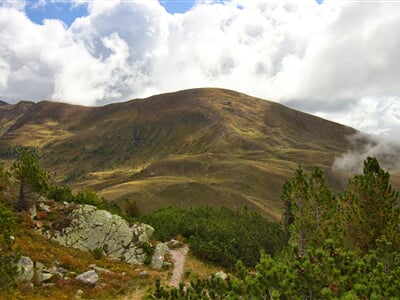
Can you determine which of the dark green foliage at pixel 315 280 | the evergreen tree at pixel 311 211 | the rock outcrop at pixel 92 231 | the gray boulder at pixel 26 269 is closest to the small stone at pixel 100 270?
the rock outcrop at pixel 92 231

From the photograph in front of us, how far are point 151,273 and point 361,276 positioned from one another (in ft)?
80.2

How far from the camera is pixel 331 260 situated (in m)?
10.0

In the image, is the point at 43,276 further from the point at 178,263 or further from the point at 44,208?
the point at 178,263

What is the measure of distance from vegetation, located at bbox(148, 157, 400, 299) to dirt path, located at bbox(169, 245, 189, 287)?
3753 millimetres

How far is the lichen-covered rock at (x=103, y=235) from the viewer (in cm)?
3494

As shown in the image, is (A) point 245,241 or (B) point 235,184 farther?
(B) point 235,184

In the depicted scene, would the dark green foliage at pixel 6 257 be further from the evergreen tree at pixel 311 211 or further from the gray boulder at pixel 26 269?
the evergreen tree at pixel 311 211

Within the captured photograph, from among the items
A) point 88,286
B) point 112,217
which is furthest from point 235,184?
point 88,286

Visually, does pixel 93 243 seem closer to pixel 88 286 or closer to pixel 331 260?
pixel 88 286

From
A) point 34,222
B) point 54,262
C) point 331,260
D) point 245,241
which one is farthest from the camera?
point 245,241

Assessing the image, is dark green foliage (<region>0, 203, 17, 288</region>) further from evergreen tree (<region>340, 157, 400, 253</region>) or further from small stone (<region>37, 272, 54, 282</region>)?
evergreen tree (<region>340, 157, 400, 253</region>)

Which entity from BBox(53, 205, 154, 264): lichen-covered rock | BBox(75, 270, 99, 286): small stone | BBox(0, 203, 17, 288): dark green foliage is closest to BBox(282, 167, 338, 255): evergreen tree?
BBox(53, 205, 154, 264): lichen-covered rock

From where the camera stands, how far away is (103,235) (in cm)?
3634

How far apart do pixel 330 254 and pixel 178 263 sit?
1182 inches
